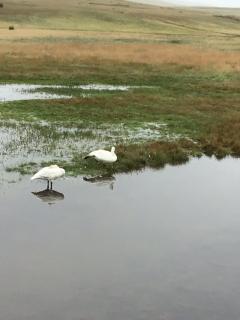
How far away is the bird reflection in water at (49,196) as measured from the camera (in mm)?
16812

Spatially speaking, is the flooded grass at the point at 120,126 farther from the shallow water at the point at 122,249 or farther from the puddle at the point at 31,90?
the shallow water at the point at 122,249

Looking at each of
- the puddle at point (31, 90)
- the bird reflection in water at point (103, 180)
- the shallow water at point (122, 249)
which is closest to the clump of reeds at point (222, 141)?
the shallow water at point (122, 249)

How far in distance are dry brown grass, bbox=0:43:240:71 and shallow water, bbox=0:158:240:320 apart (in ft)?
112

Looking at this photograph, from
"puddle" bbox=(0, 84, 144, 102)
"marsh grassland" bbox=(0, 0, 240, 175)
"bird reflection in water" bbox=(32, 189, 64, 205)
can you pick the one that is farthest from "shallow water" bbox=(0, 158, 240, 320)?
"puddle" bbox=(0, 84, 144, 102)

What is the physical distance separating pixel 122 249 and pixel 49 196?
408 cm

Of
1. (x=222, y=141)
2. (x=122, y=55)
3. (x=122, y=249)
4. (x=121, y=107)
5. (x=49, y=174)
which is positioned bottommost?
(x=122, y=55)

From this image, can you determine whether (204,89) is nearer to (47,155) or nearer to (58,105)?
(58,105)

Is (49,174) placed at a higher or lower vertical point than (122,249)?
higher

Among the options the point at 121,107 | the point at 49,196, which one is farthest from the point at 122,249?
the point at 121,107

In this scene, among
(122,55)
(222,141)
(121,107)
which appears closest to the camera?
(222,141)

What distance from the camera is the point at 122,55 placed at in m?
58.3

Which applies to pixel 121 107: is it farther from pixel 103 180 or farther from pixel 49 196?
pixel 49 196

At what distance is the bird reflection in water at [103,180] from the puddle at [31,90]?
50.9 ft

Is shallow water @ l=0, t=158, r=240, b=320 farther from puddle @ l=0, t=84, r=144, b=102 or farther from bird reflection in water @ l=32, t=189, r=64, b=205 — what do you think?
puddle @ l=0, t=84, r=144, b=102
